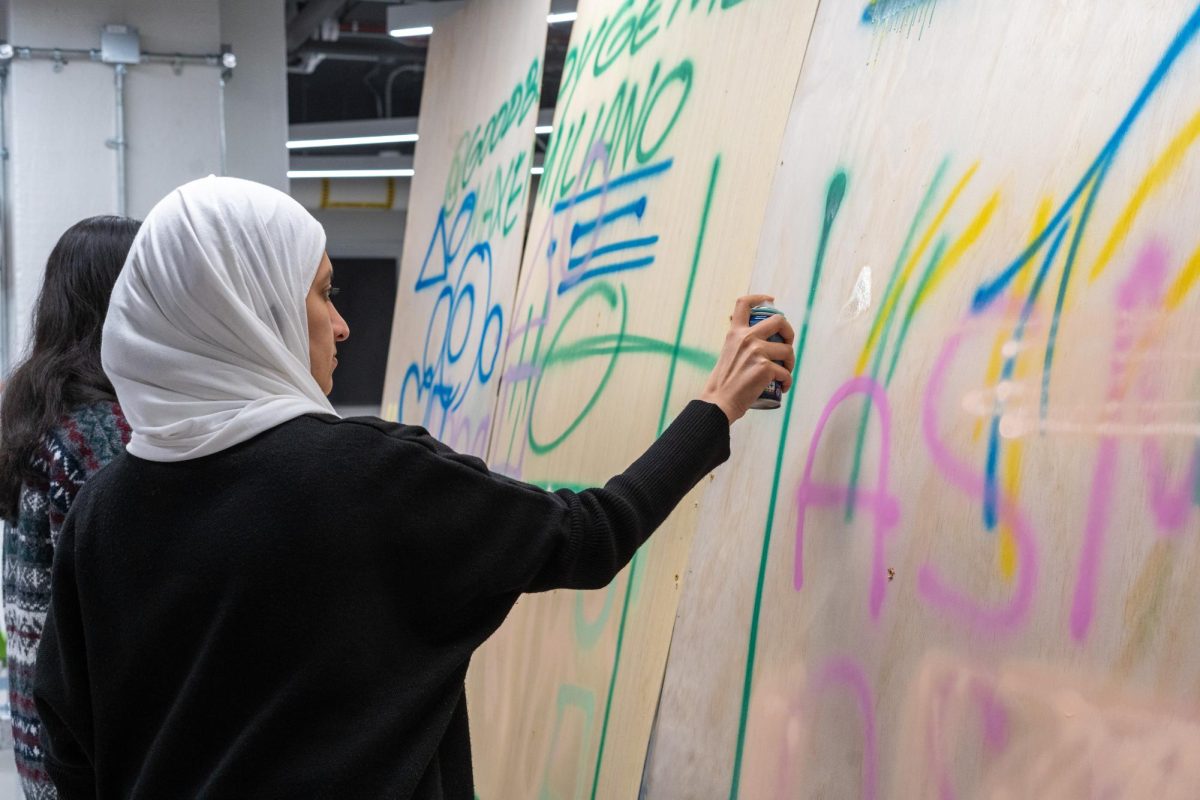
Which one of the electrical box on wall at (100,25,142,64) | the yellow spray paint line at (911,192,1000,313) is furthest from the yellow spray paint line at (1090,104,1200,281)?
the electrical box on wall at (100,25,142,64)

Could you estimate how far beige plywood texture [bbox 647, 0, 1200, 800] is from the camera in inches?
57.6

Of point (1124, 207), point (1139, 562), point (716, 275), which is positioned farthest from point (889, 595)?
point (716, 275)

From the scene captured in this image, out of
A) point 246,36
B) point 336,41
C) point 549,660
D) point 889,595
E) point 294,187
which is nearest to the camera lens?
point 889,595

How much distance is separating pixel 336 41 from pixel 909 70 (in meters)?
7.59

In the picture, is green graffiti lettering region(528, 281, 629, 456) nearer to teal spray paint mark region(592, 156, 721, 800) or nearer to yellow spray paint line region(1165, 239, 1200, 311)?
teal spray paint mark region(592, 156, 721, 800)

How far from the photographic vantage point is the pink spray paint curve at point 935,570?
5.25 feet

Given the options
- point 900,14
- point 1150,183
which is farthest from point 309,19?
point 1150,183

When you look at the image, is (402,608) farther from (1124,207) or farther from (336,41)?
(336,41)

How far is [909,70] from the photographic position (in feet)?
6.43

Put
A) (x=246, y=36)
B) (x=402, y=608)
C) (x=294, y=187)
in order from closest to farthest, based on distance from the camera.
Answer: (x=402, y=608)
(x=246, y=36)
(x=294, y=187)

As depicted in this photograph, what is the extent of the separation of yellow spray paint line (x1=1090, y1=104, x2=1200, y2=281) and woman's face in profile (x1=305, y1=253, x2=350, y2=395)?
97 centimetres

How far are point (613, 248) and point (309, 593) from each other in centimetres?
134

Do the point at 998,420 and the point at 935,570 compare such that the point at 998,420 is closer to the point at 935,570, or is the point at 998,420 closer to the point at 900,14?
the point at 935,570

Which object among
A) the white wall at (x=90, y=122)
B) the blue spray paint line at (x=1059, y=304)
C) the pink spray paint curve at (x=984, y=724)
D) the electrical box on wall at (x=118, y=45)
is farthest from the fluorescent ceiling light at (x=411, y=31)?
the pink spray paint curve at (x=984, y=724)
